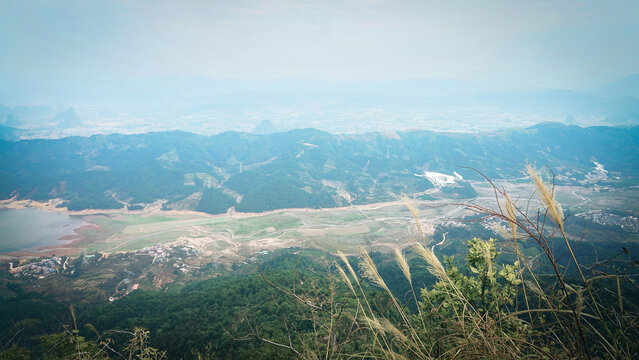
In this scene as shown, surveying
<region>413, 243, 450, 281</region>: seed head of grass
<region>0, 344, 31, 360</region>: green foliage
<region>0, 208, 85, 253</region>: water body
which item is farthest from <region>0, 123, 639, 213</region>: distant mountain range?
<region>413, 243, 450, 281</region>: seed head of grass

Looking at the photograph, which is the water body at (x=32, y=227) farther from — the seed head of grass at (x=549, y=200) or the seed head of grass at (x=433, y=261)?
the seed head of grass at (x=549, y=200)

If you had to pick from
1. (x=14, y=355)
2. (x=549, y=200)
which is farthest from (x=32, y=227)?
(x=549, y=200)

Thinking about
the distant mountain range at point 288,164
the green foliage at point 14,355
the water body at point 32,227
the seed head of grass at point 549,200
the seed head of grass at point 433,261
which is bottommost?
the water body at point 32,227

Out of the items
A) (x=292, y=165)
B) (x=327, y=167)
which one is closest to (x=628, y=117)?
(x=327, y=167)

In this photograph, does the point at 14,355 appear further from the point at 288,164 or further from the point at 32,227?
the point at 288,164

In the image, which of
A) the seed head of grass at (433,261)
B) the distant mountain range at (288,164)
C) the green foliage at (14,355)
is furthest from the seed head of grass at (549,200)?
the distant mountain range at (288,164)

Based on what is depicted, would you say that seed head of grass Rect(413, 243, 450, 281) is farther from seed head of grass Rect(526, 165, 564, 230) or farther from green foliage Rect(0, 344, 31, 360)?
green foliage Rect(0, 344, 31, 360)
